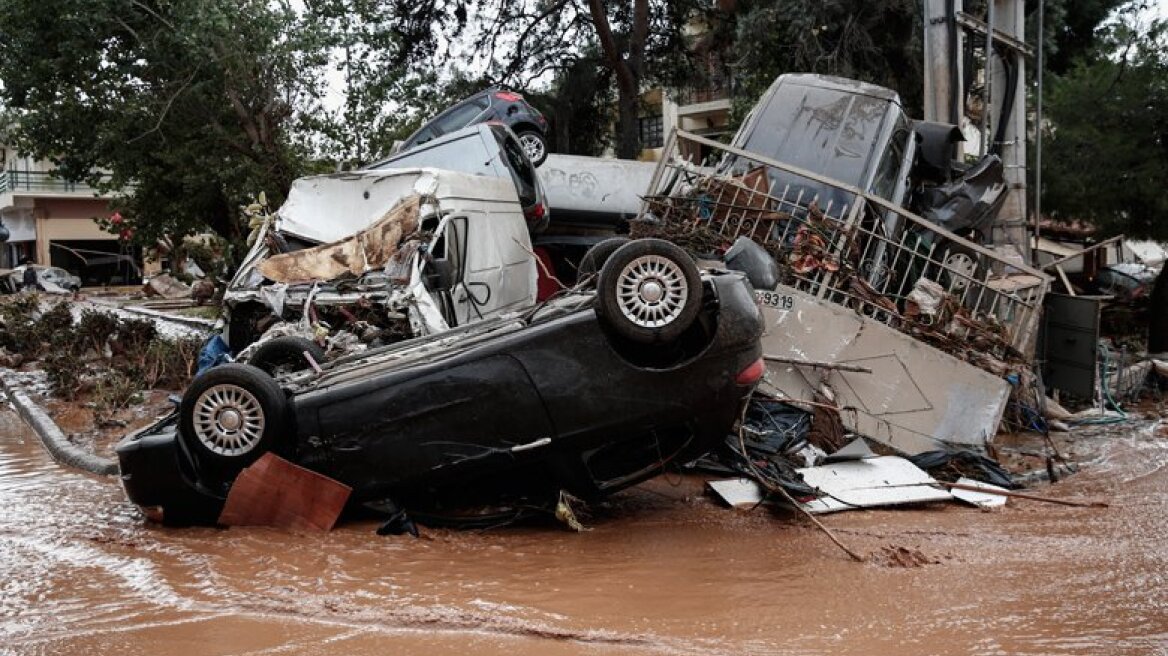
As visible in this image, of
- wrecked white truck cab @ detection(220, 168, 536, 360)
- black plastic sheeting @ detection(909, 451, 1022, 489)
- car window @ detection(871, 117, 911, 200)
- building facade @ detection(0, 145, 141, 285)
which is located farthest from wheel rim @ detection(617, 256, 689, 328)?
building facade @ detection(0, 145, 141, 285)

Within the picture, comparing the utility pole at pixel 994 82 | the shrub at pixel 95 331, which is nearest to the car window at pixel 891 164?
the utility pole at pixel 994 82

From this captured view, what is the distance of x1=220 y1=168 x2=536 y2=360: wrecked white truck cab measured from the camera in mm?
7570

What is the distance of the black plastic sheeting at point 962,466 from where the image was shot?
24.5 feet

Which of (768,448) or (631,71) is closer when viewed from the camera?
(768,448)

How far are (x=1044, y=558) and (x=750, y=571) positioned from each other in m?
1.55

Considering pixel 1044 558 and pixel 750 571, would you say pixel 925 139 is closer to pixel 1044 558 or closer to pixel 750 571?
pixel 1044 558

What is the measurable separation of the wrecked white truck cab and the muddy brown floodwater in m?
1.90

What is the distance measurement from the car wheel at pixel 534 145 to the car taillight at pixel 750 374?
8562 mm

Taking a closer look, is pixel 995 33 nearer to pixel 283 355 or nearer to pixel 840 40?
pixel 840 40

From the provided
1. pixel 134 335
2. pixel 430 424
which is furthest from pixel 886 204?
pixel 134 335

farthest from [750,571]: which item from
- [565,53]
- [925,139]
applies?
[565,53]

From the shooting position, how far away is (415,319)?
739cm

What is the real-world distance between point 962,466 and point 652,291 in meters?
3.48

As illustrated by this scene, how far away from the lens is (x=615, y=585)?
4.88m
